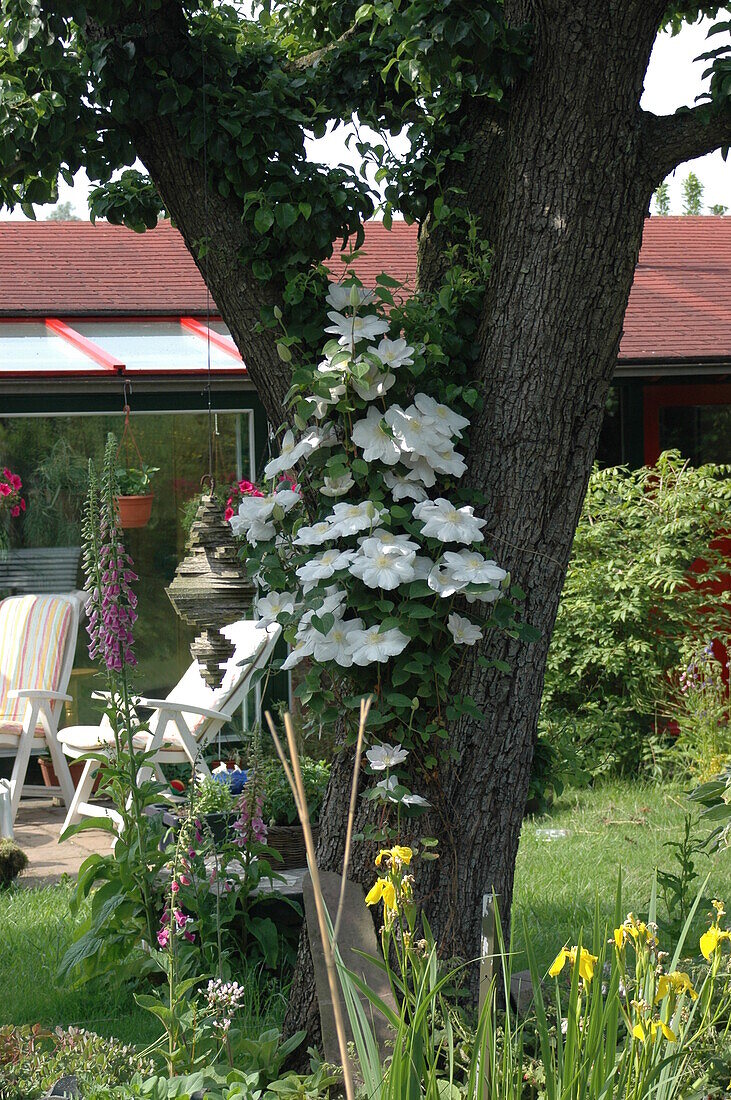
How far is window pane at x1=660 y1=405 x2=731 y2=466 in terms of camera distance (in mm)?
8539

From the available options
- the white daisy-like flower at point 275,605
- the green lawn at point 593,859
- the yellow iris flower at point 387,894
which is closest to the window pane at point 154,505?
the green lawn at point 593,859

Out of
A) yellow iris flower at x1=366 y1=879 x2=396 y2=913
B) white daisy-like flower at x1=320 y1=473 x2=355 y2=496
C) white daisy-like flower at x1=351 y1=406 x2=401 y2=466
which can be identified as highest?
white daisy-like flower at x1=351 y1=406 x2=401 y2=466

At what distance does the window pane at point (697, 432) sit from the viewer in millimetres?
8539

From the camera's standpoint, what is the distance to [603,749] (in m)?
7.00

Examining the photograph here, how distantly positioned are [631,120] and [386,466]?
3.28 ft

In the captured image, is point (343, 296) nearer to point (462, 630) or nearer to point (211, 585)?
point (462, 630)

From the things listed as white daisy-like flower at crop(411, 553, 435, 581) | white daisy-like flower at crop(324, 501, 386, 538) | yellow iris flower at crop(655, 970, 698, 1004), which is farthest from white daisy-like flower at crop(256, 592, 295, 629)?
yellow iris flower at crop(655, 970, 698, 1004)

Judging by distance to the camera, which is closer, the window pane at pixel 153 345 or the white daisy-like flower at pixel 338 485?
the white daisy-like flower at pixel 338 485

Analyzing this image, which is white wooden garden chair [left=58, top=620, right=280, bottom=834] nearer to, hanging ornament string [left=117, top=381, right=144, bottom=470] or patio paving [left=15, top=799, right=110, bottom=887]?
patio paving [left=15, top=799, right=110, bottom=887]

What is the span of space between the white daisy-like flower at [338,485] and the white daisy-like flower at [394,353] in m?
0.27

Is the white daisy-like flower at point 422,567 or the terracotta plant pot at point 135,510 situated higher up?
the white daisy-like flower at point 422,567

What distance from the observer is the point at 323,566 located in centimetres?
259

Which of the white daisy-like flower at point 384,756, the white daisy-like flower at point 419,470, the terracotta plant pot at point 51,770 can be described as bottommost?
the terracotta plant pot at point 51,770

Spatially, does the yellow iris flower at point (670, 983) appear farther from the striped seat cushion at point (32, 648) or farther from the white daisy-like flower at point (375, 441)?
the striped seat cushion at point (32, 648)
